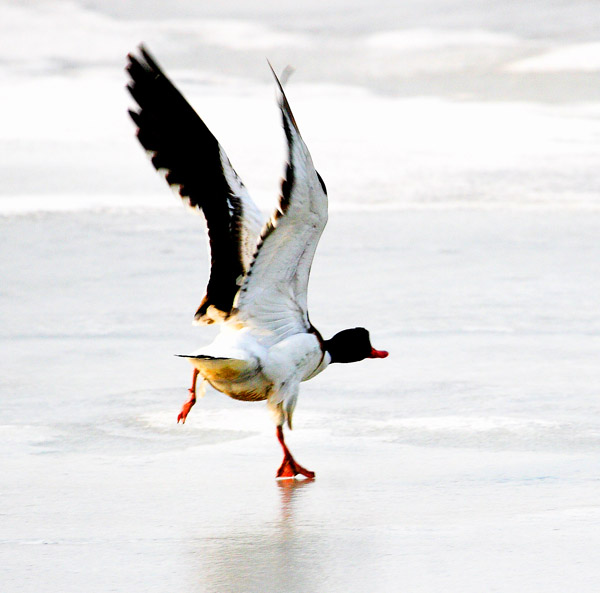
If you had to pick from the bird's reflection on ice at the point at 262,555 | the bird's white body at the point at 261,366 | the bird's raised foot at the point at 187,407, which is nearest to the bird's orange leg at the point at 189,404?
the bird's raised foot at the point at 187,407

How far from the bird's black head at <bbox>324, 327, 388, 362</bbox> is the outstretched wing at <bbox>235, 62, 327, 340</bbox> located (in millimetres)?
321

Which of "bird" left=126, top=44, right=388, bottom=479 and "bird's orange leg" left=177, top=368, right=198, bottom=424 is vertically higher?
"bird" left=126, top=44, right=388, bottom=479

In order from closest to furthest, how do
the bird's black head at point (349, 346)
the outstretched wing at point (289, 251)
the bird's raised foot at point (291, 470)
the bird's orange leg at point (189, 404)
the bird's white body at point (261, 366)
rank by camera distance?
the outstretched wing at point (289, 251) → the bird's raised foot at point (291, 470) → the bird's white body at point (261, 366) → the bird's orange leg at point (189, 404) → the bird's black head at point (349, 346)

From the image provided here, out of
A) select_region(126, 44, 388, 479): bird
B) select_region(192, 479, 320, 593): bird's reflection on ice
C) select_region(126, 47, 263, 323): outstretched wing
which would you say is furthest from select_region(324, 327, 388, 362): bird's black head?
select_region(192, 479, 320, 593): bird's reflection on ice

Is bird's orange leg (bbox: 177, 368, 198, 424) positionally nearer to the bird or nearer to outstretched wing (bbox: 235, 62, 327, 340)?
the bird

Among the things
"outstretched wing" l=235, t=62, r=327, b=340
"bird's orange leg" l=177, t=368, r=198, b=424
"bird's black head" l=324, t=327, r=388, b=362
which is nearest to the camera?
"outstretched wing" l=235, t=62, r=327, b=340

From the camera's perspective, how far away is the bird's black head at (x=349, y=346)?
610cm

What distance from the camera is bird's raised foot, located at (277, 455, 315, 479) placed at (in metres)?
5.19

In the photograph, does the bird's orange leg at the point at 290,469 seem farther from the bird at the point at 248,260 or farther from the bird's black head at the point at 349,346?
the bird's black head at the point at 349,346

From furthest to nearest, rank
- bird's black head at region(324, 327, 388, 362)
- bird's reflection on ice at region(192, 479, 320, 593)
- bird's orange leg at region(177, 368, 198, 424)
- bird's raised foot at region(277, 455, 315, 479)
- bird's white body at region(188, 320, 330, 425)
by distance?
bird's black head at region(324, 327, 388, 362) < bird's orange leg at region(177, 368, 198, 424) < bird's white body at region(188, 320, 330, 425) < bird's raised foot at region(277, 455, 315, 479) < bird's reflection on ice at region(192, 479, 320, 593)

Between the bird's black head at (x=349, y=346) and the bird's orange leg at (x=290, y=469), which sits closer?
the bird's orange leg at (x=290, y=469)

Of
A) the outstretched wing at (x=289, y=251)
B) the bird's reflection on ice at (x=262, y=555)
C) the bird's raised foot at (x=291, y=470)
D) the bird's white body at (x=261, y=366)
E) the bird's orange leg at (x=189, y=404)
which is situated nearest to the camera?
the bird's reflection on ice at (x=262, y=555)

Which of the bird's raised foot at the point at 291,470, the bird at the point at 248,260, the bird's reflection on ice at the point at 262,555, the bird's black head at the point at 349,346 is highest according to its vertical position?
the bird at the point at 248,260

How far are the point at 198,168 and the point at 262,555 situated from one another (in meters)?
2.68
